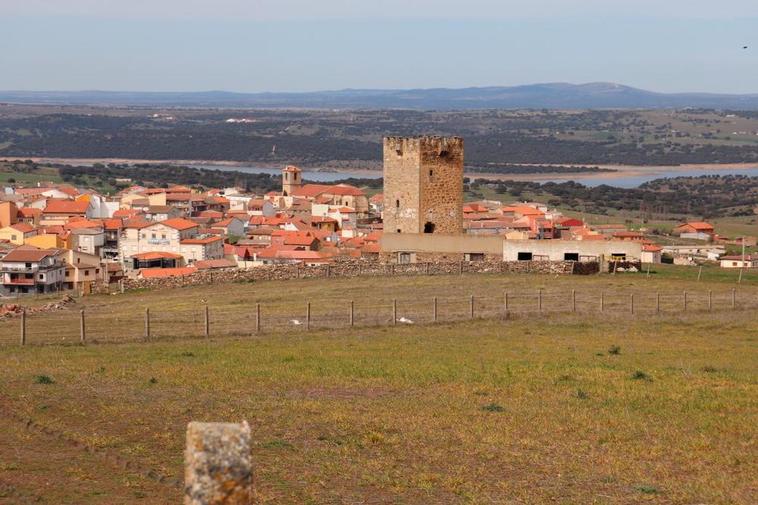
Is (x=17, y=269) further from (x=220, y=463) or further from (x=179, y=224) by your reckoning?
(x=220, y=463)

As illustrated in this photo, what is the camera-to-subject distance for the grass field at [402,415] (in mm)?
12562

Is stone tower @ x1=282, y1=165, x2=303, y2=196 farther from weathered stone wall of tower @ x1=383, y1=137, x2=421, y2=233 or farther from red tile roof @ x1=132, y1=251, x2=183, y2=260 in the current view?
weathered stone wall of tower @ x1=383, y1=137, x2=421, y2=233

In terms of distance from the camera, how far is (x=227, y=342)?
26.8 m

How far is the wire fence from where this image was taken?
29562 millimetres

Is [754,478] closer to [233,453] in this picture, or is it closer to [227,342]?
[233,453]

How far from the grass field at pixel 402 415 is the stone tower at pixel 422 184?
66.2ft

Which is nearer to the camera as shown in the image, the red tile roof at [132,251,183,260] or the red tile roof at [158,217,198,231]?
the red tile roof at [132,251,183,260]

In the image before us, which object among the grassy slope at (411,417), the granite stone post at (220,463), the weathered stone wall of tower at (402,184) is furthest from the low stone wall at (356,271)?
the granite stone post at (220,463)

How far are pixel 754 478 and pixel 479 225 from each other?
74.0 metres

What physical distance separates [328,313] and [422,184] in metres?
15.2

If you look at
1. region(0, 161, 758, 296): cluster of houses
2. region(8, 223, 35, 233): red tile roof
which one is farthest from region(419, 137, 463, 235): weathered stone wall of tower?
region(8, 223, 35, 233): red tile roof

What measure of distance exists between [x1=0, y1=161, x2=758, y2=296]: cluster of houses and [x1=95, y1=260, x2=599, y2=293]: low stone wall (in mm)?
13596

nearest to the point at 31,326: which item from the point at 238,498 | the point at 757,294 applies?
the point at 757,294

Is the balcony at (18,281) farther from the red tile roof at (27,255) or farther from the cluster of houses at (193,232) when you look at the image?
the red tile roof at (27,255)
